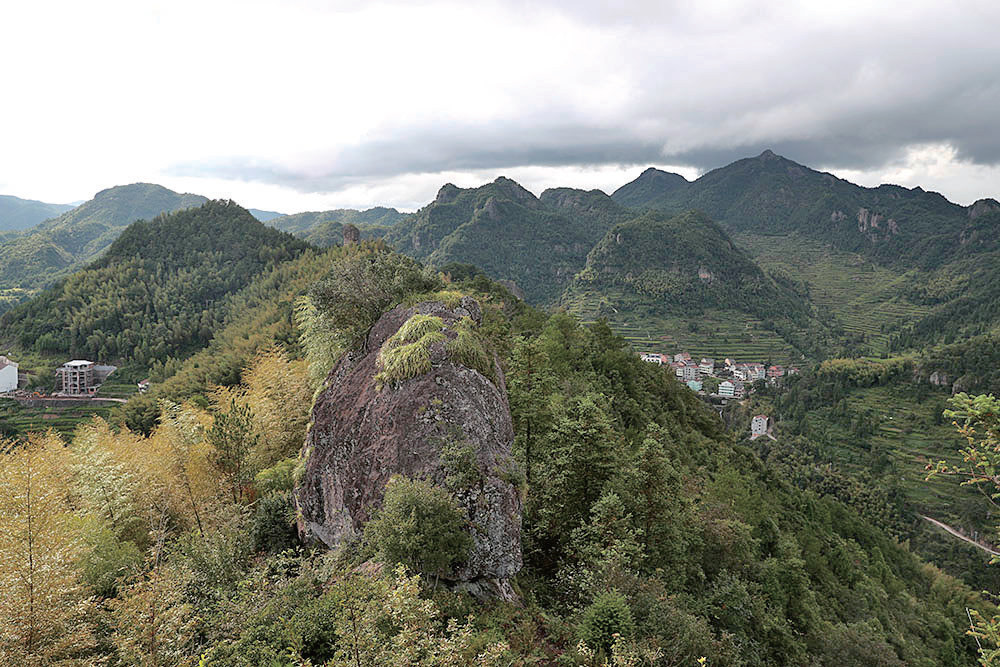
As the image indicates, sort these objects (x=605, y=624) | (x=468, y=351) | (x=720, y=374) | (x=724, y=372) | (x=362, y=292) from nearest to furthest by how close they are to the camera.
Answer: (x=605, y=624)
(x=468, y=351)
(x=362, y=292)
(x=720, y=374)
(x=724, y=372)

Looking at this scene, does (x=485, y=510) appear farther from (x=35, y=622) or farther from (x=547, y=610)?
(x=35, y=622)

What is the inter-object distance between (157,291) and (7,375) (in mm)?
26477

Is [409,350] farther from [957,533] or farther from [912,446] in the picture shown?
[912,446]

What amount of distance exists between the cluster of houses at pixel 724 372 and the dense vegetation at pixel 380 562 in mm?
98296

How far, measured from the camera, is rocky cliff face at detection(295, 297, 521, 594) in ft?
35.3

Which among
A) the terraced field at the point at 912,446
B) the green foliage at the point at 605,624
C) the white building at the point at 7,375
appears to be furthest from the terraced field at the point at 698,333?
the green foliage at the point at 605,624

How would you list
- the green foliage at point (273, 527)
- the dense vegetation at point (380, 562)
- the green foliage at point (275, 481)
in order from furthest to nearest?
the green foliage at point (275, 481), the green foliage at point (273, 527), the dense vegetation at point (380, 562)

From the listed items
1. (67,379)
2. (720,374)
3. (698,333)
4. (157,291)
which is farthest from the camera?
(698,333)

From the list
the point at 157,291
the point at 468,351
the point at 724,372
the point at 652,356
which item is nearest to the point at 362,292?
the point at 468,351

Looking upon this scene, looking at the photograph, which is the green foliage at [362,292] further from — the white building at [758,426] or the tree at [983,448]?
the white building at [758,426]

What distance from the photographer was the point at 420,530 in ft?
30.5

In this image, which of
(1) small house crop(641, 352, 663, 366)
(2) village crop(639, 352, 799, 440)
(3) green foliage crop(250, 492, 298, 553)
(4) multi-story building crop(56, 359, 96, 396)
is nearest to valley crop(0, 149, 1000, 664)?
(3) green foliage crop(250, 492, 298, 553)

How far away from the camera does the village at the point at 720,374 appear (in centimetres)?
→ 12000

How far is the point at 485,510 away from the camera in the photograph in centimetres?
1061
